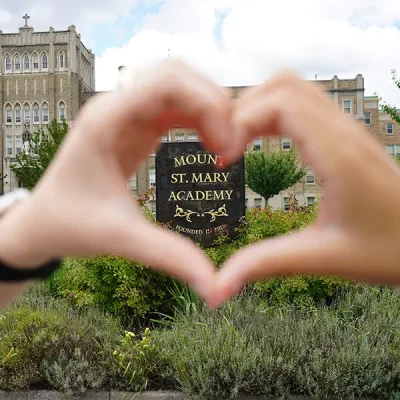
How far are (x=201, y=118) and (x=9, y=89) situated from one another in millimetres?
48571

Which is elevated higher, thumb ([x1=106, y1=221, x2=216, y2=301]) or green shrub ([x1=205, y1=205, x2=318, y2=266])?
thumb ([x1=106, y1=221, x2=216, y2=301])

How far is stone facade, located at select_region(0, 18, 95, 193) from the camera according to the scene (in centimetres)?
4494

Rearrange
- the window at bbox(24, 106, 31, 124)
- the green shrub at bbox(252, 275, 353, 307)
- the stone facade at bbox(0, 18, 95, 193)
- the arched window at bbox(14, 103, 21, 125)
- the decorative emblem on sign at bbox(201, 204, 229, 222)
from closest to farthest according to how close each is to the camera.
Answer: the green shrub at bbox(252, 275, 353, 307)
the decorative emblem on sign at bbox(201, 204, 229, 222)
the stone facade at bbox(0, 18, 95, 193)
the window at bbox(24, 106, 31, 124)
the arched window at bbox(14, 103, 21, 125)

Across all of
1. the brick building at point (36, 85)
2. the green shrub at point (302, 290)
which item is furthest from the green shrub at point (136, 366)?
the brick building at point (36, 85)

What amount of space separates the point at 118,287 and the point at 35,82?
43704mm

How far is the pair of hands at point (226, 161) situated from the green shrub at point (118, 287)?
4710mm

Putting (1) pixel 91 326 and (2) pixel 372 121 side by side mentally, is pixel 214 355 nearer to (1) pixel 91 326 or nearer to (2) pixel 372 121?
(1) pixel 91 326

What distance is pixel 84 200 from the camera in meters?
0.51

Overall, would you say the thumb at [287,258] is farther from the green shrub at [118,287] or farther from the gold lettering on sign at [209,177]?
the gold lettering on sign at [209,177]

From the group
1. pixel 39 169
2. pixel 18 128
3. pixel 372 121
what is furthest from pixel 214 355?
pixel 18 128

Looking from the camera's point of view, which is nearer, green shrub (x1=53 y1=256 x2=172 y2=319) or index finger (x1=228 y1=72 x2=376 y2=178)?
index finger (x1=228 y1=72 x2=376 y2=178)

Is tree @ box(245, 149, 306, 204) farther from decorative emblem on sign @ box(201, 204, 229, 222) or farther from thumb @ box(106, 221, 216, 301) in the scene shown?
thumb @ box(106, 221, 216, 301)

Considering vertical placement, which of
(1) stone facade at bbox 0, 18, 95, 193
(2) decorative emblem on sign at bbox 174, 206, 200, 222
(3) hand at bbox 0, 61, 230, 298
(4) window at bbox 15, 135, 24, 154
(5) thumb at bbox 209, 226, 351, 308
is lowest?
(2) decorative emblem on sign at bbox 174, 206, 200, 222

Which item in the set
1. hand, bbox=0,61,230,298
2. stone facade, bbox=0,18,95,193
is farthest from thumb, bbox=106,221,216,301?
stone facade, bbox=0,18,95,193
